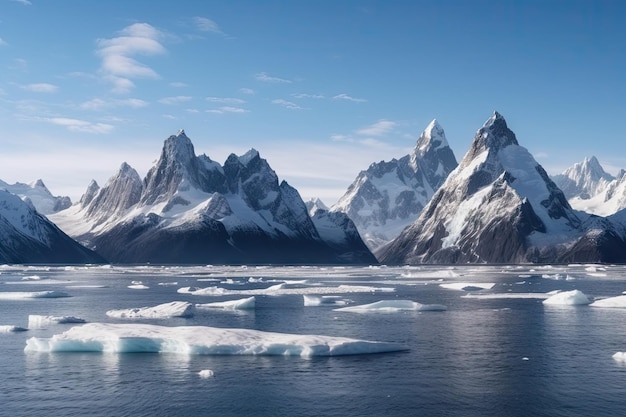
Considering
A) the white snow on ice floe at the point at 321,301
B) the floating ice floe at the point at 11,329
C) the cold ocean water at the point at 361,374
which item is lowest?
the cold ocean water at the point at 361,374

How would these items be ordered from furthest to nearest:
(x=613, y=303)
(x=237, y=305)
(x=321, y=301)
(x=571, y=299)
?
(x=321, y=301) < (x=571, y=299) < (x=237, y=305) < (x=613, y=303)

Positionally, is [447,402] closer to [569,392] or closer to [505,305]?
[569,392]

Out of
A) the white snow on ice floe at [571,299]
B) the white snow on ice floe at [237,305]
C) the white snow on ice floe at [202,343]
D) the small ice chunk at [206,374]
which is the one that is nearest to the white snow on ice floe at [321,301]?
the white snow on ice floe at [237,305]

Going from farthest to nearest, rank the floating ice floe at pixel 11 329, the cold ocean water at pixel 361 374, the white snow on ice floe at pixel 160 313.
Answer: the white snow on ice floe at pixel 160 313
the floating ice floe at pixel 11 329
the cold ocean water at pixel 361 374

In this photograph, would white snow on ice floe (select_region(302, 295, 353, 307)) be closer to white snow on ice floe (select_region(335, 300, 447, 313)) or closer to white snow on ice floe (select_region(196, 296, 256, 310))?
white snow on ice floe (select_region(335, 300, 447, 313))

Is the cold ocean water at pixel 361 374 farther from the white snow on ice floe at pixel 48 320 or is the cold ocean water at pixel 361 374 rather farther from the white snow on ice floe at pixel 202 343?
the white snow on ice floe at pixel 202 343

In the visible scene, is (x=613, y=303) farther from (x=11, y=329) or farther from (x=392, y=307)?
(x=11, y=329)

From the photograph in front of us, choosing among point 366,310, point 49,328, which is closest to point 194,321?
point 49,328

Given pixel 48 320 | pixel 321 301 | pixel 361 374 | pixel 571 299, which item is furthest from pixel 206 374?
pixel 571 299

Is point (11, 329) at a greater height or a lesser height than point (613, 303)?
lesser
